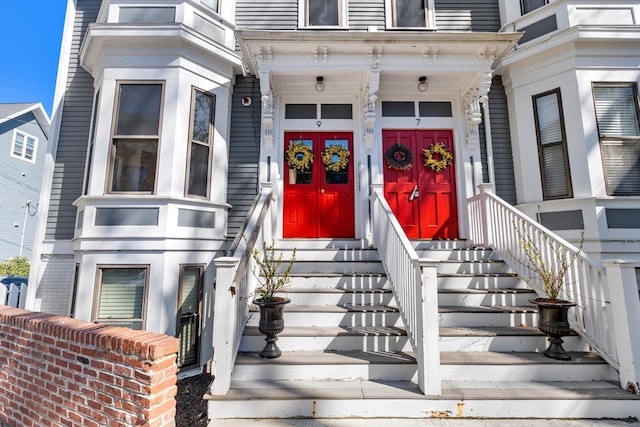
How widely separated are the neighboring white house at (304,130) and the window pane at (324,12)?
3cm

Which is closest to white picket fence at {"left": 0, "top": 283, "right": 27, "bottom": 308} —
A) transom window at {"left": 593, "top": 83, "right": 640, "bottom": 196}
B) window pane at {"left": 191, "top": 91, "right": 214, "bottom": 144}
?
window pane at {"left": 191, "top": 91, "right": 214, "bottom": 144}

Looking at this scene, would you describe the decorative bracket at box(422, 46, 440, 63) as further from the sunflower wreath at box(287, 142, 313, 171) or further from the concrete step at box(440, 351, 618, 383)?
the concrete step at box(440, 351, 618, 383)

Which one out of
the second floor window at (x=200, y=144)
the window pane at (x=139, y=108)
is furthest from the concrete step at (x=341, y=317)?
the window pane at (x=139, y=108)

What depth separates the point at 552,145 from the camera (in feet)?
17.1

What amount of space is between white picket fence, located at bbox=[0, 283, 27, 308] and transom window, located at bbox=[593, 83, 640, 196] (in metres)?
10.2

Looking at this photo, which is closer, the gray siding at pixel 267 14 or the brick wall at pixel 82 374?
the brick wall at pixel 82 374

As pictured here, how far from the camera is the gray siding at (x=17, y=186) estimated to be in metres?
12.6

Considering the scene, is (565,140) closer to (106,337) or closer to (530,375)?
(530,375)

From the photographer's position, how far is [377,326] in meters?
3.48

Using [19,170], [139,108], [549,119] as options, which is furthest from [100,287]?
[19,170]

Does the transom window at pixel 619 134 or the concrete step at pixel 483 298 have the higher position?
the transom window at pixel 619 134

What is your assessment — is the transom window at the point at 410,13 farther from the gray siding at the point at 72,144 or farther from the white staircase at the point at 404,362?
the gray siding at the point at 72,144

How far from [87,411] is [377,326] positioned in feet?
8.77

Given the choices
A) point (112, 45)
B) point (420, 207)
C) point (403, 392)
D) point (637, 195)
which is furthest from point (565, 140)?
point (112, 45)
